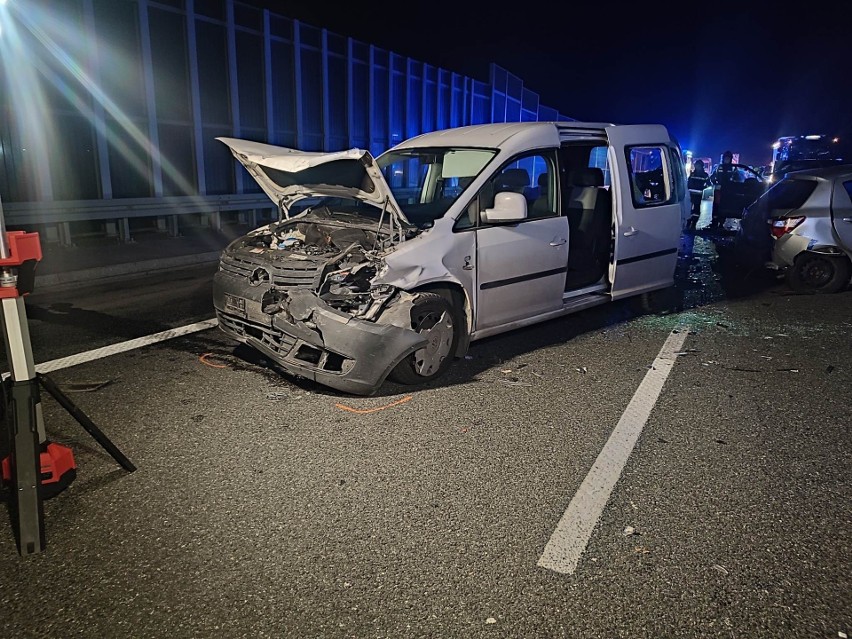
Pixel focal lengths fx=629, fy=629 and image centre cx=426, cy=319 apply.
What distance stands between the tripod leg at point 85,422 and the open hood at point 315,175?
221 centimetres

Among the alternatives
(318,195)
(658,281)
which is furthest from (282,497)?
(658,281)

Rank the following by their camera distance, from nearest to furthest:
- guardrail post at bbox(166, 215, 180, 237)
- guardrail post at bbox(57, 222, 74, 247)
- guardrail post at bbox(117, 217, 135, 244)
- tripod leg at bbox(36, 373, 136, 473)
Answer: tripod leg at bbox(36, 373, 136, 473) < guardrail post at bbox(57, 222, 74, 247) < guardrail post at bbox(117, 217, 135, 244) < guardrail post at bbox(166, 215, 180, 237)

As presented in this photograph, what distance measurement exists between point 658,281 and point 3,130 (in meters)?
11.7

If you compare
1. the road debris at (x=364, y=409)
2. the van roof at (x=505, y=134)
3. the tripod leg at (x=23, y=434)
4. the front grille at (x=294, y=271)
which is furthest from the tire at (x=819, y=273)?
the tripod leg at (x=23, y=434)

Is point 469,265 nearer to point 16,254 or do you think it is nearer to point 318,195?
point 318,195

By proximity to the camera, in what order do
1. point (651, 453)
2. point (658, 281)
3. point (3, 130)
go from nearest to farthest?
1. point (651, 453)
2. point (658, 281)
3. point (3, 130)

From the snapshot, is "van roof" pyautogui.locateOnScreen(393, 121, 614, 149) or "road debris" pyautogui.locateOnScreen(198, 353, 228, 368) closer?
"road debris" pyautogui.locateOnScreen(198, 353, 228, 368)

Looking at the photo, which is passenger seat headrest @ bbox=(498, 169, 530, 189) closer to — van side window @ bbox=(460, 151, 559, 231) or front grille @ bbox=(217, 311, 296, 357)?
van side window @ bbox=(460, 151, 559, 231)

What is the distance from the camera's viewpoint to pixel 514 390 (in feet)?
15.7

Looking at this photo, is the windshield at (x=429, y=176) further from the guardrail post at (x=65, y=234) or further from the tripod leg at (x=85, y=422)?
the guardrail post at (x=65, y=234)

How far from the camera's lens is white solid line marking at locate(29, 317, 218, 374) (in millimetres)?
5078

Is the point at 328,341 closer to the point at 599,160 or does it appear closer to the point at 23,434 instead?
the point at 23,434

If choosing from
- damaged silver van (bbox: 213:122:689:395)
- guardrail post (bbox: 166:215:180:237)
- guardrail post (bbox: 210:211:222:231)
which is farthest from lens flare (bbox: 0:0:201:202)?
damaged silver van (bbox: 213:122:689:395)

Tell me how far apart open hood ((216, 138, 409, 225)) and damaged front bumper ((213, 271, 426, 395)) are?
37.2 inches
